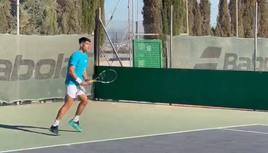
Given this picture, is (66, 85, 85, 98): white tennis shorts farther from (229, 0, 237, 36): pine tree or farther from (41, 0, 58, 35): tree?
(229, 0, 237, 36): pine tree

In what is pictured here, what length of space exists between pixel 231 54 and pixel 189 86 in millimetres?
3687

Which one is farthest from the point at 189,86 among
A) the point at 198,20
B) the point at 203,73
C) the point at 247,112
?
the point at 198,20

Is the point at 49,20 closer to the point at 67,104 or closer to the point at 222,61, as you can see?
the point at 222,61

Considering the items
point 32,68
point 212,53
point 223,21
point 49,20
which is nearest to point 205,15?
point 223,21

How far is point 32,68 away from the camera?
62.0 ft

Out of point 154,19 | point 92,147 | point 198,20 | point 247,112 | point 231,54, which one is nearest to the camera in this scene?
point 92,147

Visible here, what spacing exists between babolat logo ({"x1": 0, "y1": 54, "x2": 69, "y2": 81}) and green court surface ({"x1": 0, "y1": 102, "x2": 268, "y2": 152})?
32.5 inches

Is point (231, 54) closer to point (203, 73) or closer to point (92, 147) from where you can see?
point (203, 73)

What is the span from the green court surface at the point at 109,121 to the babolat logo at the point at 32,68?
0.82 meters

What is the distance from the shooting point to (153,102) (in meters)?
19.5

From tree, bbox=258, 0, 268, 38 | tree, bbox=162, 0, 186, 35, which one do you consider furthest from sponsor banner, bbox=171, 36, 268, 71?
tree, bbox=258, 0, 268, 38

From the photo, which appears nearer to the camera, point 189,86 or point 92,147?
point 92,147

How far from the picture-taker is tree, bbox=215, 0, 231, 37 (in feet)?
143

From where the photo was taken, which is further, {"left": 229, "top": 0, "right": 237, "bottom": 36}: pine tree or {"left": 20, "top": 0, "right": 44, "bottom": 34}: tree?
{"left": 229, "top": 0, "right": 237, "bottom": 36}: pine tree
